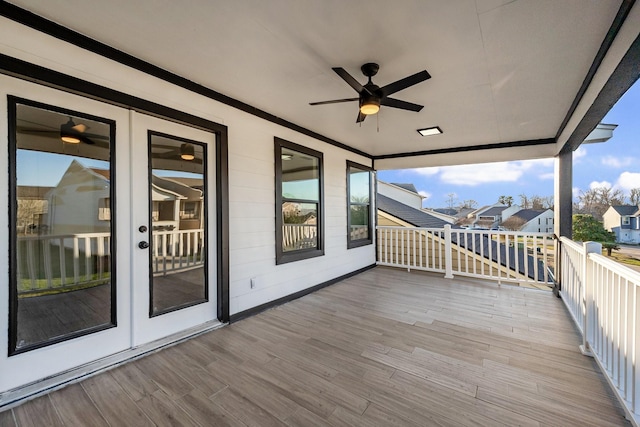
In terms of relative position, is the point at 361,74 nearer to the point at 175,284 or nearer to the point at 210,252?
the point at 210,252

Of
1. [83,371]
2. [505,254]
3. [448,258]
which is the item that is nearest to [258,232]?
[83,371]

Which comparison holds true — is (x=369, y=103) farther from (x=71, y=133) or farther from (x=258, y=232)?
(x=71, y=133)

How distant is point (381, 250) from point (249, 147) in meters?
4.05

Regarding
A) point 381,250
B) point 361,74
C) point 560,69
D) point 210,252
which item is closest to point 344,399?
point 210,252

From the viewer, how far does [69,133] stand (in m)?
2.07

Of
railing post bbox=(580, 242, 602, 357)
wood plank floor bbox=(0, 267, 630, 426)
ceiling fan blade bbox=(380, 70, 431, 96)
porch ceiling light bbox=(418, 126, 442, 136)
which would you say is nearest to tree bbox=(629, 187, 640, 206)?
railing post bbox=(580, 242, 602, 357)

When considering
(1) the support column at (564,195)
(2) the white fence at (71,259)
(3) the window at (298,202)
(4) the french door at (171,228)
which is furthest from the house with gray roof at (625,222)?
(2) the white fence at (71,259)

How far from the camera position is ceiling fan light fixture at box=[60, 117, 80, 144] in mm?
2049

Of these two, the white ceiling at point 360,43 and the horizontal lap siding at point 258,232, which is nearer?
the white ceiling at point 360,43

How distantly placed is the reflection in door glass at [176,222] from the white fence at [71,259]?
13mm

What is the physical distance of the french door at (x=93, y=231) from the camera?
1.82 m

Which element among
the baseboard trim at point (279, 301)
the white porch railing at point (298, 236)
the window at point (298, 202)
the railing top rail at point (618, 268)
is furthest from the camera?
the white porch railing at point (298, 236)

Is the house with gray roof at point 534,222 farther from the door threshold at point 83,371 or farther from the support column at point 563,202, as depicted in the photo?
the door threshold at point 83,371

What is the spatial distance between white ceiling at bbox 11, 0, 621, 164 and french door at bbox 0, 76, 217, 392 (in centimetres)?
65
